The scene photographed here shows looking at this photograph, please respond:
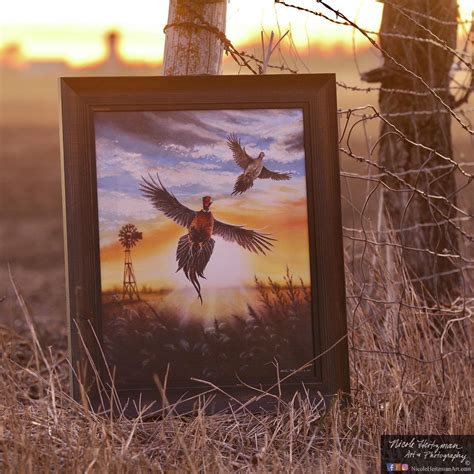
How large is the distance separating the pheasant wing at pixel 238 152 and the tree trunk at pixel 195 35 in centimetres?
39

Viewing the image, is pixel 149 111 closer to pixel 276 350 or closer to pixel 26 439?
pixel 276 350

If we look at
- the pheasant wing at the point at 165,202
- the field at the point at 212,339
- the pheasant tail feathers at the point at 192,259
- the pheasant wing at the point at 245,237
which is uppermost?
the pheasant wing at the point at 165,202

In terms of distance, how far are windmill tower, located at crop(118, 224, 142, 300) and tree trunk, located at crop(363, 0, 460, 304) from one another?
2.06 meters

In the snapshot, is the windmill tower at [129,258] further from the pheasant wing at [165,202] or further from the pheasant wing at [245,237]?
the pheasant wing at [245,237]

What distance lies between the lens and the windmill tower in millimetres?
2814

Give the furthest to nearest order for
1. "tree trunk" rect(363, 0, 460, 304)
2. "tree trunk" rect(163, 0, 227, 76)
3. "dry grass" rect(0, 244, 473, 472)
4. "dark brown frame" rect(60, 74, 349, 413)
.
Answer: "tree trunk" rect(363, 0, 460, 304) → "tree trunk" rect(163, 0, 227, 76) → "dark brown frame" rect(60, 74, 349, 413) → "dry grass" rect(0, 244, 473, 472)

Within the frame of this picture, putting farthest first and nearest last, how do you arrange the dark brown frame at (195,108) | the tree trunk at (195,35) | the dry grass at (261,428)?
the tree trunk at (195,35) < the dark brown frame at (195,108) < the dry grass at (261,428)

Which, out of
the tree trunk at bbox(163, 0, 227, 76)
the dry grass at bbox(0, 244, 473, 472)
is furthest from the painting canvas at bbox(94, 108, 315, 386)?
the tree trunk at bbox(163, 0, 227, 76)

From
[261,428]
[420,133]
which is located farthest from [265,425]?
[420,133]

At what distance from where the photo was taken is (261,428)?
2.86 m

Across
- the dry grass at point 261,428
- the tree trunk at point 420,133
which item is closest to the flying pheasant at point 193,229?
the dry grass at point 261,428

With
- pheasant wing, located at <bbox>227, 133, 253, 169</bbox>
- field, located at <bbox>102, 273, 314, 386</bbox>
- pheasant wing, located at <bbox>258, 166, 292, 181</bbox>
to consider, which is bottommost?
field, located at <bbox>102, 273, 314, 386</bbox>

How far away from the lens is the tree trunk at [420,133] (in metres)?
4.57

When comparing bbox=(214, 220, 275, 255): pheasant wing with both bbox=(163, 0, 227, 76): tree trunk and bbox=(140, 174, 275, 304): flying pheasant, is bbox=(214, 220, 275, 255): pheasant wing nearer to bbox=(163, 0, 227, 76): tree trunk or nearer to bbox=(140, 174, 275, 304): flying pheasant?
bbox=(140, 174, 275, 304): flying pheasant
